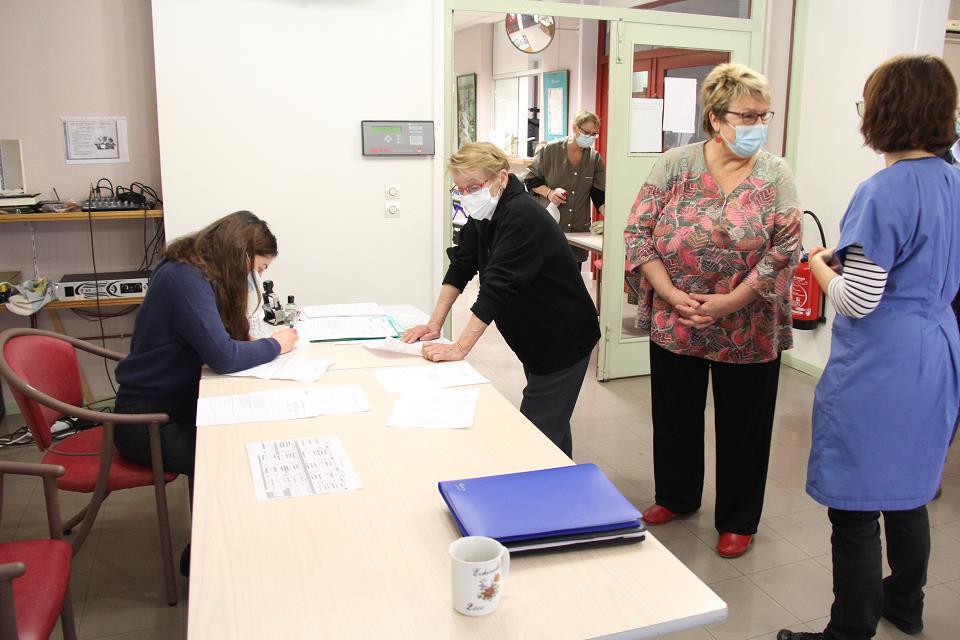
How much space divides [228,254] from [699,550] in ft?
5.99

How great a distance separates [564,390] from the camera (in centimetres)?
243

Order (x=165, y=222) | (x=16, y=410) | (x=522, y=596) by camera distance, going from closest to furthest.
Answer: (x=522, y=596) < (x=165, y=222) < (x=16, y=410)

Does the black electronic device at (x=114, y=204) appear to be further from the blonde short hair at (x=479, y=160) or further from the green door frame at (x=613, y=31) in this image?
the blonde short hair at (x=479, y=160)

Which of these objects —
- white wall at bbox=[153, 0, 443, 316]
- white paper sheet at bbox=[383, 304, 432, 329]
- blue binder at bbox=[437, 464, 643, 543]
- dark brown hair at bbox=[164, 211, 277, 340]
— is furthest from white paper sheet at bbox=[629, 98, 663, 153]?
blue binder at bbox=[437, 464, 643, 543]

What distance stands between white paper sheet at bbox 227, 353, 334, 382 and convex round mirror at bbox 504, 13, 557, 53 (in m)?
4.44

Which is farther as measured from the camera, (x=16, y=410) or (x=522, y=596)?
(x=16, y=410)

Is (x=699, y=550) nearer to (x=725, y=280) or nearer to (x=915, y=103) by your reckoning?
(x=725, y=280)

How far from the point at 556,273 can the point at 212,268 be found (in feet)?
3.31

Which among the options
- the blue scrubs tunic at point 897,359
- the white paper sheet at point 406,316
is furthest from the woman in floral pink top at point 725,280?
the white paper sheet at point 406,316

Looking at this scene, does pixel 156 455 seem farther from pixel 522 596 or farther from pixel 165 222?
pixel 165 222

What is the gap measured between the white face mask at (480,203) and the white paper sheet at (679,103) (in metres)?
2.50

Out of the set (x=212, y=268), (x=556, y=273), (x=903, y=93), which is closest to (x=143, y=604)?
(x=212, y=268)

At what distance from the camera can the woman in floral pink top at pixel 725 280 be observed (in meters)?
2.33

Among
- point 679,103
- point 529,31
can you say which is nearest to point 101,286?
point 679,103
